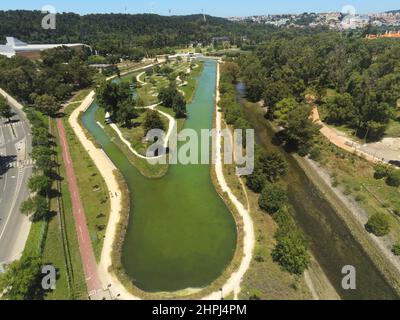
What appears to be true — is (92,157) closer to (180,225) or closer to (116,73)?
(180,225)

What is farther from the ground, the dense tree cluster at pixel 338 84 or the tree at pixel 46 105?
the dense tree cluster at pixel 338 84

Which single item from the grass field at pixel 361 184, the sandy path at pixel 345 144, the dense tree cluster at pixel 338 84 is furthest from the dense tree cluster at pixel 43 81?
the grass field at pixel 361 184

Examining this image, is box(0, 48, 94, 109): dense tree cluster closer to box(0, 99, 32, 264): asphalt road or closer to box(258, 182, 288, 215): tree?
box(0, 99, 32, 264): asphalt road

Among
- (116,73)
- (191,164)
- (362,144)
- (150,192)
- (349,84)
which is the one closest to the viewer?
(150,192)

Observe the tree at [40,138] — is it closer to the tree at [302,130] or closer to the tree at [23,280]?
the tree at [23,280]

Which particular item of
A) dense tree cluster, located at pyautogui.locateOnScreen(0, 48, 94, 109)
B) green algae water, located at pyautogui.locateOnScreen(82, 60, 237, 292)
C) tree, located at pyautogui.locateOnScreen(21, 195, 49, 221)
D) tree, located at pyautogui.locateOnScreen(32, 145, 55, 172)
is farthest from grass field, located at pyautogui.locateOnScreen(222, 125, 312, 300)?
dense tree cluster, located at pyautogui.locateOnScreen(0, 48, 94, 109)

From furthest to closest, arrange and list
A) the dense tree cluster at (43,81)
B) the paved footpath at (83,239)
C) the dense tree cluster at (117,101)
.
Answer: the dense tree cluster at (43,81)
the dense tree cluster at (117,101)
the paved footpath at (83,239)
